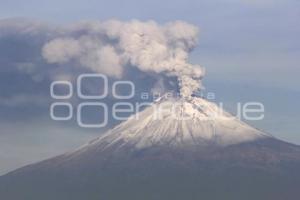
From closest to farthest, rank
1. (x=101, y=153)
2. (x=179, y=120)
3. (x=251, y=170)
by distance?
(x=251, y=170)
(x=101, y=153)
(x=179, y=120)

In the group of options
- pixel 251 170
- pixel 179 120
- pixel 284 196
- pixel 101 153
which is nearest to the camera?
pixel 284 196

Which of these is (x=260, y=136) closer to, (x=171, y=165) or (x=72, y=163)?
(x=171, y=165)

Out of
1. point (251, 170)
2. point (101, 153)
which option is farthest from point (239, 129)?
point (101, 153)

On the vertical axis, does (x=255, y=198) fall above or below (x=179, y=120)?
below

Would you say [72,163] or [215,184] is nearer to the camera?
[215,184]
